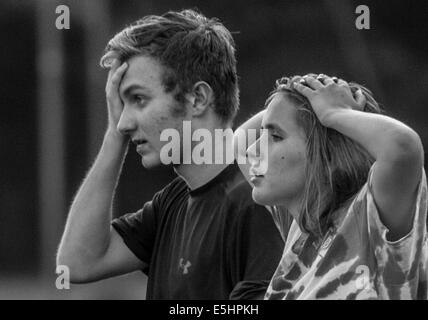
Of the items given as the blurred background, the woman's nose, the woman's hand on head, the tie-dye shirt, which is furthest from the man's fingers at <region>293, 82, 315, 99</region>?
the blurred background

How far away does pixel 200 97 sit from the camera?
7.51 feet

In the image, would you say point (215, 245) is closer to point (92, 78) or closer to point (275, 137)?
point (275, 137)

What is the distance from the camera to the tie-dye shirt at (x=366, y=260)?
68.1 inches

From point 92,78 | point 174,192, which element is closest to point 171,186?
point 174,192

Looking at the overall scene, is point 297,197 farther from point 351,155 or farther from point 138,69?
point 138,69

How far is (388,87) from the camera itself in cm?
410

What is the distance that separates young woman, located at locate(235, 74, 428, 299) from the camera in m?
1.72

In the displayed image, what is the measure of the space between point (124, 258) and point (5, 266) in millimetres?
3137

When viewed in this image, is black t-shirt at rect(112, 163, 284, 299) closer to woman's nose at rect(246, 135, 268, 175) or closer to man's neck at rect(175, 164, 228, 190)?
man's neck at rect(175, 164, 228, 190)

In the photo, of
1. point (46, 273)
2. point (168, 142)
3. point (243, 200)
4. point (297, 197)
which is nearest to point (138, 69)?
point (168, 142)

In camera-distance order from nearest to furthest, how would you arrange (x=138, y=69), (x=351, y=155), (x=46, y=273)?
(x=351, y=155)
(x=138, y=69)
(x=46, y=273)

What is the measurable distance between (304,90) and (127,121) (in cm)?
52

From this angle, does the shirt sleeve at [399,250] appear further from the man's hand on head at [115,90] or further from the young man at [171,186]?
the man's hand on head at [115,90]
